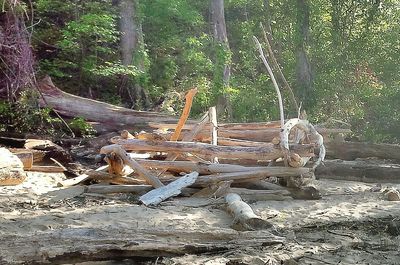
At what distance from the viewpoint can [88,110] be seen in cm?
1147

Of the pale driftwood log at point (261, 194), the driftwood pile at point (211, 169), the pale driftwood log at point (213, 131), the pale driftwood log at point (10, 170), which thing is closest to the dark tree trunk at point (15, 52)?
the pale driftwood log at point (10, 170)

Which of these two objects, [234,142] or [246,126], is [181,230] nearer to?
[234,142]

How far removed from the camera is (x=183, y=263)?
468cm

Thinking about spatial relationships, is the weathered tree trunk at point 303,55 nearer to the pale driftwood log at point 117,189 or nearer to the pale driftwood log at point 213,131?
the pale driftwood log at point 213,131

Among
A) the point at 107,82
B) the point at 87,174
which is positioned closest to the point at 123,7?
the point at 107,82

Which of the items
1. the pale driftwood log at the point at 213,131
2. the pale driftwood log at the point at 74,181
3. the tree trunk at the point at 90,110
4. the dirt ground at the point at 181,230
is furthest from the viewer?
the tree trunk at the point at 90,110

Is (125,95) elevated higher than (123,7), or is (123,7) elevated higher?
(123,7)

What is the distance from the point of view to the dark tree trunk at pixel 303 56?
17.2 m

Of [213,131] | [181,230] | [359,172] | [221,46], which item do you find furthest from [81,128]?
[221,46]

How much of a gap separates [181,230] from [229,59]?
11.5m

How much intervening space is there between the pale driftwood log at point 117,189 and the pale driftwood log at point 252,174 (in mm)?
812

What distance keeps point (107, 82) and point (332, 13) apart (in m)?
8.35

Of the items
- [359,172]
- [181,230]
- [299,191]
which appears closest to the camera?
[181,230]

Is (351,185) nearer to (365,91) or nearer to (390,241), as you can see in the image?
(390,241)
